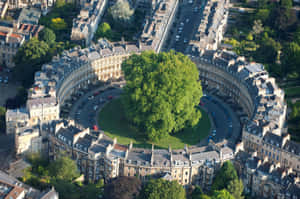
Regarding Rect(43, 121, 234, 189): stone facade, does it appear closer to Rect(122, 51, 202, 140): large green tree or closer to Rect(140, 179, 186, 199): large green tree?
Rect(140, 179, 186, 199): large green tree

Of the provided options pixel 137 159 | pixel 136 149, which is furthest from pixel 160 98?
pixel 137 159

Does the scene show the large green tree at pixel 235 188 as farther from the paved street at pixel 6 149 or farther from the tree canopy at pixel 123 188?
the paved street at pixel 6 149

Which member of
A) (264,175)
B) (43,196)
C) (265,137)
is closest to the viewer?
(43,196)

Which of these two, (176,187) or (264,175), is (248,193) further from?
(176,187)

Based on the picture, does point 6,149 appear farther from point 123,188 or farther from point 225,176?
point 225,176

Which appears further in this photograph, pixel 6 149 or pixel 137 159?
pixel 6 149

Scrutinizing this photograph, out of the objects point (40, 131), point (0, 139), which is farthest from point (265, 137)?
point (0, 139)
